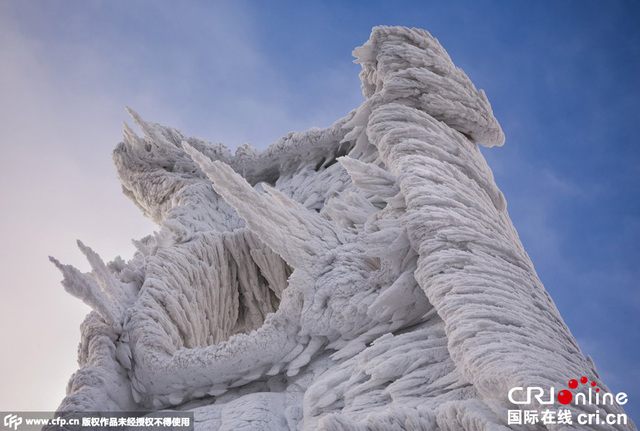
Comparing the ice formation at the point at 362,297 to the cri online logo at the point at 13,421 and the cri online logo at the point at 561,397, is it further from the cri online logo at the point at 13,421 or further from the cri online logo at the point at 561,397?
the cri online logo at the point at 13,421

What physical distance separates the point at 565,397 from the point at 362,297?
1.87 meters

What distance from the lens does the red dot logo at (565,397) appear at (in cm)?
268

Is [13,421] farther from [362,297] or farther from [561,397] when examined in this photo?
[561,397]

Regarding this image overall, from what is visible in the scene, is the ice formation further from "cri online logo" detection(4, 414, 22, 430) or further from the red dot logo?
"cri online logo" detection(4, 414, 22, 430)

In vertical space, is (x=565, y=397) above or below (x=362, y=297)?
below

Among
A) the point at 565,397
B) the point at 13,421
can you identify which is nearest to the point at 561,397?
the point at 565,397

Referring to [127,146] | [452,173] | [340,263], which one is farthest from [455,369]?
[127,146]

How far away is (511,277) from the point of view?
386 centimetres

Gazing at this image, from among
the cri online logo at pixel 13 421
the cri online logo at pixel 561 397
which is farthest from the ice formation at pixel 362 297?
the cri online logo at pixel 13 421

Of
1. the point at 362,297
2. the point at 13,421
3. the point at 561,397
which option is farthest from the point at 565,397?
the point at 13,421

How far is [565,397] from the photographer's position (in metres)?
2.70

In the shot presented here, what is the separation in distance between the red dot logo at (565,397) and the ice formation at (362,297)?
86 mm

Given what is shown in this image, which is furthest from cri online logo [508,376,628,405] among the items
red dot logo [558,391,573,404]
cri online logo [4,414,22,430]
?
cri online logo [4,414,22,430]

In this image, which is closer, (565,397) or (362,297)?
(565,397)
